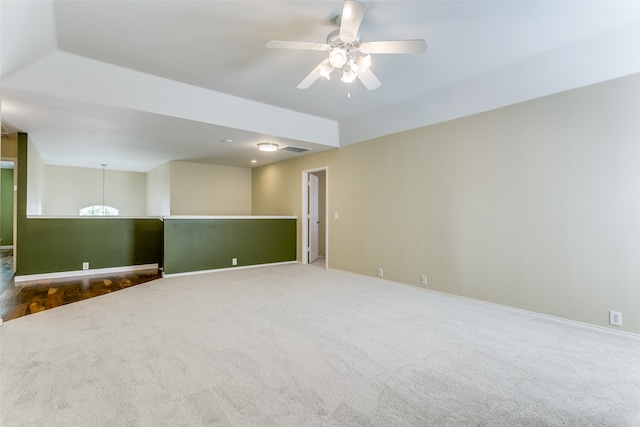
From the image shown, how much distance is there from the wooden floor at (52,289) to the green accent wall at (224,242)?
57 centimetres

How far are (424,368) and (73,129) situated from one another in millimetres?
5973

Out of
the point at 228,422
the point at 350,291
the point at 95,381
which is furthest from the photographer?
the point at 350,291

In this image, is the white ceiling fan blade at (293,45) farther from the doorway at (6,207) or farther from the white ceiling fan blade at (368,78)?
the doorway at (6,207)

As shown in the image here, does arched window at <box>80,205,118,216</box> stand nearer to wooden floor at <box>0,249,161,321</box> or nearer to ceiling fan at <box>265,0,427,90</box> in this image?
wooden floor at <box>0,249,161,321</box>

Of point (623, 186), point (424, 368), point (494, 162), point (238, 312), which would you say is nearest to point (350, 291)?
point (238, 312)

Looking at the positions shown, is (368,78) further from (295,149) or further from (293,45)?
(295,149)

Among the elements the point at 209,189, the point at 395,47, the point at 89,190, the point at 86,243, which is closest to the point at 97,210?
the point at 89,190

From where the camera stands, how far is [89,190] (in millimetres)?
9453

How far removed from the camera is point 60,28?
110 inches

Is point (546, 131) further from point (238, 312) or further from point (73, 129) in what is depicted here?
point (73, 129)

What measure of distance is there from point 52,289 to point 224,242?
264 centimetres

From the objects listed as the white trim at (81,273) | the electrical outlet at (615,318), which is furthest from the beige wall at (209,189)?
the electrical outlet at (615,318)

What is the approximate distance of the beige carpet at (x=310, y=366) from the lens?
1.72 m

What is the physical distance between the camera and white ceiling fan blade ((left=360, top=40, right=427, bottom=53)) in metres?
2.33
